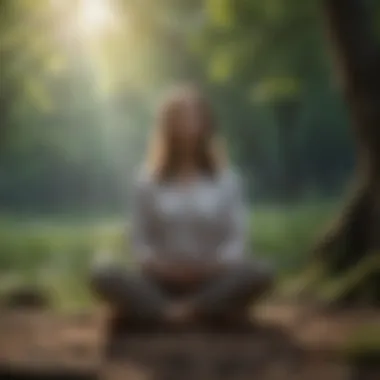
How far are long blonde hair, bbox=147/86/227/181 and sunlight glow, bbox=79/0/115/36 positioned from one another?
23cm

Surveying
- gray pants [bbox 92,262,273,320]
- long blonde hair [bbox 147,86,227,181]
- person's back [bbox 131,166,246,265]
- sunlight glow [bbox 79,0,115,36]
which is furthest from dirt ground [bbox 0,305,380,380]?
sunlight glow [bbox 79,0,115,36]

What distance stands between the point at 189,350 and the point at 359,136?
24.7 inches

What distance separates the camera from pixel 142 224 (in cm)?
220

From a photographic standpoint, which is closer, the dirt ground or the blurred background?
the dirt ground

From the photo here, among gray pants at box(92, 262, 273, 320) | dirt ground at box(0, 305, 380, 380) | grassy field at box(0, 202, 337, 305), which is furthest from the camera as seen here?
grassy field at box(0, 202, 337, 305)

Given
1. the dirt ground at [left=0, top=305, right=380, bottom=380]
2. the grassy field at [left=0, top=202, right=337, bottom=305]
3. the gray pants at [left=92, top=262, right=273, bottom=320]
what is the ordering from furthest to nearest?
the grassy field at [left=0, top=202, right=337, bottom=305] → the gray pants at [left=92, top=262, right=273, bottom=320] → the dirt ground at [left=0, top=305, right=380, bottom=380]

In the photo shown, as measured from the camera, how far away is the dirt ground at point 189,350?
200 cm

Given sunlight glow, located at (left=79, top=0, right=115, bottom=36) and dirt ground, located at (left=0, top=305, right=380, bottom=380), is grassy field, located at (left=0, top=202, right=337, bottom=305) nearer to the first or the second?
dirt ground, located at (left=0, top=305, right=380, bottom=380)

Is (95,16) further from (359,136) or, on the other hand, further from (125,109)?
(359,136)

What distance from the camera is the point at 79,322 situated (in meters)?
2.21

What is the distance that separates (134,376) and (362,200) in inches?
25.8

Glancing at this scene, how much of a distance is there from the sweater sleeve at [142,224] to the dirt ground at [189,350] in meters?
0.17

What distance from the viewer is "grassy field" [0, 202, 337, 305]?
2.23 metres

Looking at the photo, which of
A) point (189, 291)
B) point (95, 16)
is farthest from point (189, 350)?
point (95, 16)
